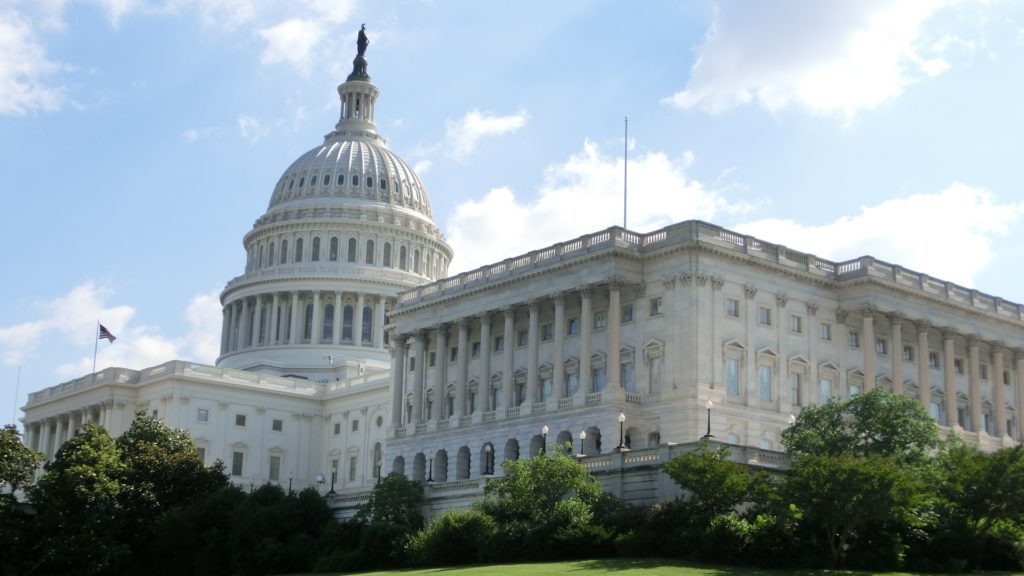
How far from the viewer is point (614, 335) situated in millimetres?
95250

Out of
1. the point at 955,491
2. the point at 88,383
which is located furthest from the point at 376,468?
the point at 955,491

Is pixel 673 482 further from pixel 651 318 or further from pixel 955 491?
pixel 651 318

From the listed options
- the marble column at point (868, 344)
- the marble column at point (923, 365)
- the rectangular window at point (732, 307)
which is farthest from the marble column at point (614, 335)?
the marble column at point (923, 365)

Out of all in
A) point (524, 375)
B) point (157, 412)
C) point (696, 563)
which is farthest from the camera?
point (157, 412)

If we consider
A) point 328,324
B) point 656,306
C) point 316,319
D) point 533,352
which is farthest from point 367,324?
point 656,306

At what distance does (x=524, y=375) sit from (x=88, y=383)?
195 ft

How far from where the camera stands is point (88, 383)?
473ft

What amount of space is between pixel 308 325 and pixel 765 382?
76.9m

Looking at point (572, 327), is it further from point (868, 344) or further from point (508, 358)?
point (868, 344)

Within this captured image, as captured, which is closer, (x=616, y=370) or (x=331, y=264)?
(x=616, y=370)

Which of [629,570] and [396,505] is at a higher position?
[396,505]

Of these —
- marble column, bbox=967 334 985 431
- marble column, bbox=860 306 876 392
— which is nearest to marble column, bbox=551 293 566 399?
marble column, bbox=860 306 876 392

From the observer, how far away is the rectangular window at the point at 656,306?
95.5 m

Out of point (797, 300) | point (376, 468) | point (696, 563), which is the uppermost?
point (797, 300)
